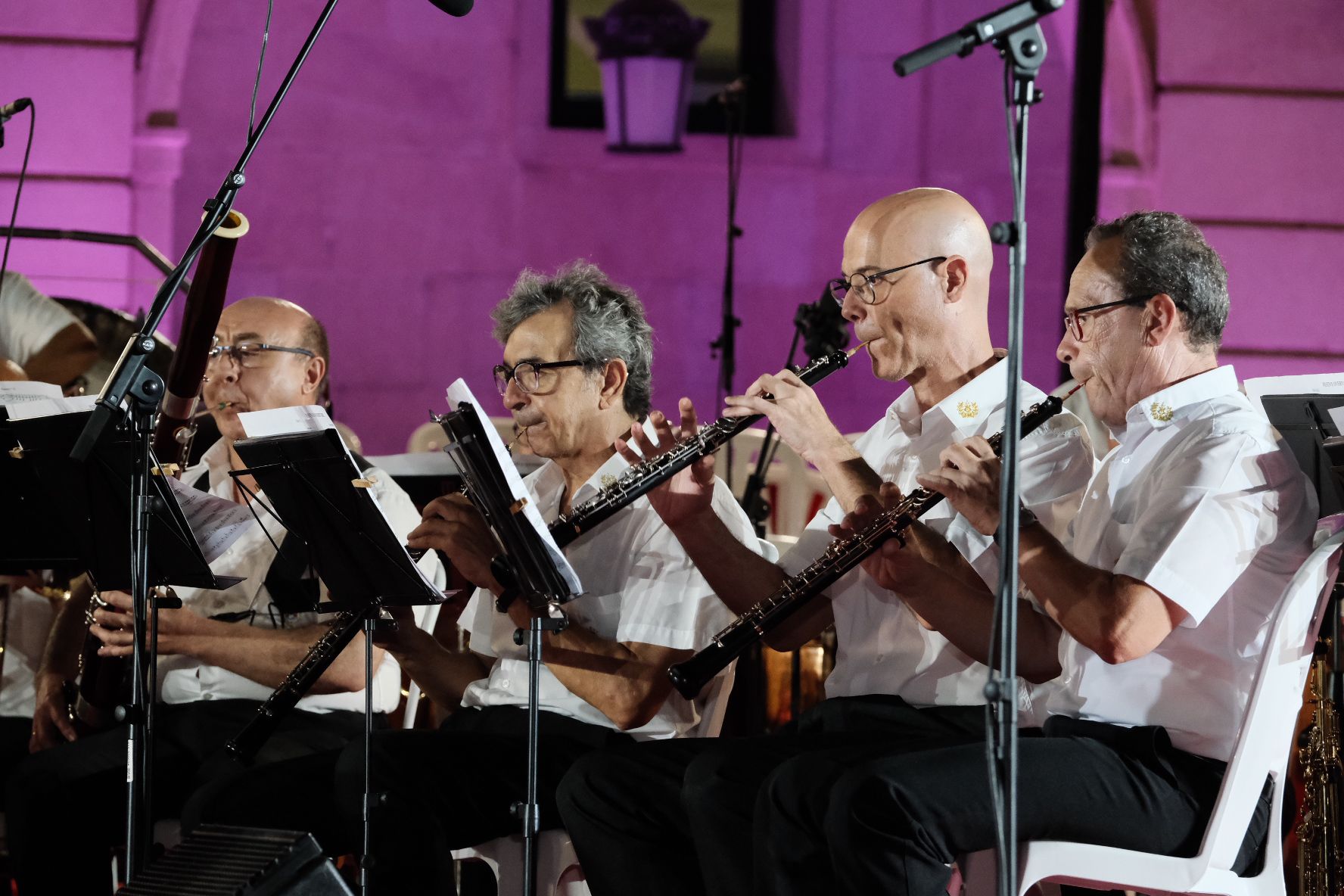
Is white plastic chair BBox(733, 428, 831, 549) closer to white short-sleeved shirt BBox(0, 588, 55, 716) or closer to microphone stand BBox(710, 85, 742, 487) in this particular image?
microphone stand BBox(710, 85, 742, 487)

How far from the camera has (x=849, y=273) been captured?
11.3 feet

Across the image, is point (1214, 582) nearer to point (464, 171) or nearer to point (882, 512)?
point (882, 512)

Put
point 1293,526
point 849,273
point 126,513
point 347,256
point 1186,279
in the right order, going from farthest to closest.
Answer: point 347,256 < point 849,273 < point 126,513 < point 1186,279 < point 1293,526

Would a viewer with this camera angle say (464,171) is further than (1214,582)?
Yes

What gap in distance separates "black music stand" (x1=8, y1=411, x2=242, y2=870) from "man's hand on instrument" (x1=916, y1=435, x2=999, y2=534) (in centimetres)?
148

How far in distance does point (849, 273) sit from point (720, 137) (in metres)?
3.90

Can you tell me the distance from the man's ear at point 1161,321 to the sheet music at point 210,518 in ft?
6.11

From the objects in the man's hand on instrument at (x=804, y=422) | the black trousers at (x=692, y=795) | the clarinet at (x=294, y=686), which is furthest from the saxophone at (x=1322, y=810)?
the clarinet at (x=294, y=686)

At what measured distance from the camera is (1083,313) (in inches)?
115

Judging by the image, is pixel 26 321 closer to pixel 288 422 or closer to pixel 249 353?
pixel 249 353

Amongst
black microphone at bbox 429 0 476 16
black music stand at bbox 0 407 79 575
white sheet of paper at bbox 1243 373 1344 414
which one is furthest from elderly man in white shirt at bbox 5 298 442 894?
white sheet of paper at bbox 1243 373 1344 414

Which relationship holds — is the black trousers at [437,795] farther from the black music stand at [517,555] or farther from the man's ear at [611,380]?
the man's ear at [611,380]

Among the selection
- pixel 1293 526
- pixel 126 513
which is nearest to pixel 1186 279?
pixel 1293 526

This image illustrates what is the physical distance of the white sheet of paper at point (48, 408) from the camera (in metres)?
3.12
